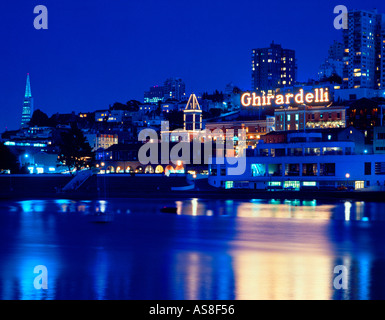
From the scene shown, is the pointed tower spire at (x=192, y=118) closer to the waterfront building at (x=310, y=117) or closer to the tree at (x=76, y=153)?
the waterfront building at (x=310, y=117)

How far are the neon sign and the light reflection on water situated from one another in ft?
176

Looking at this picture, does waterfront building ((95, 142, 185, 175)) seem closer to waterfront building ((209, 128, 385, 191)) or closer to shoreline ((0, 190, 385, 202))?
waterfront building ((209, 128, 385, 191))

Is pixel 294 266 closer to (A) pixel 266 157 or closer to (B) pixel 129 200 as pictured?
(B) pixel 129 200

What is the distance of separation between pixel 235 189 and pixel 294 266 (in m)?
54.5

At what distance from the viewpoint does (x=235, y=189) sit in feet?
285

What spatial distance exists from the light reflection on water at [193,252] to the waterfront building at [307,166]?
22.3 meters

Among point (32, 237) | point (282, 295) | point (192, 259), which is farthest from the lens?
point (32, 237)

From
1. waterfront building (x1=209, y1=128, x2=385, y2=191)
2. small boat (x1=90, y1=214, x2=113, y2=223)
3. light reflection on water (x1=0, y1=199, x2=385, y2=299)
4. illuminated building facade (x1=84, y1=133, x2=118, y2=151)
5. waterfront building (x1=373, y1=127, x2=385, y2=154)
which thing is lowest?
light reflection on water (x1=0, y1=199, x2=385, y2=299)

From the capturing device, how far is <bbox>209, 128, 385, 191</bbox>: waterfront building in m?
84.8

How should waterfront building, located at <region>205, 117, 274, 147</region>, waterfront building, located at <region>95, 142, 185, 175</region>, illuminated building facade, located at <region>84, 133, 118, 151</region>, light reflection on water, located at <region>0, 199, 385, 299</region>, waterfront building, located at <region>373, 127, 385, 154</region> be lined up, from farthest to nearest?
illuminated building facade, located at <region>84, 133, 118, 151</region> < waterfront building, located at <region>205, 117, 274, 147</region> < waterfront building, located at <region>95, 142, 185, 175</region> < waterfront building, located at <region>373, 127, 385, 154</region> < light reflection on water, located at <region>0, 199, 385, 299</region>

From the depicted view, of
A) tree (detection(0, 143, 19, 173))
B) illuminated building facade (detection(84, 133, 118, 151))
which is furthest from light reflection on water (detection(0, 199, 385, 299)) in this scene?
illuminated building facade (detection(84, 133, 118, 151))

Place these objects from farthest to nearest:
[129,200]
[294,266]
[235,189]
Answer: [235,189] < [129,200] < [294,266]

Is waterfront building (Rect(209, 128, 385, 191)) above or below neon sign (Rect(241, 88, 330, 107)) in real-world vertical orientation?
below
